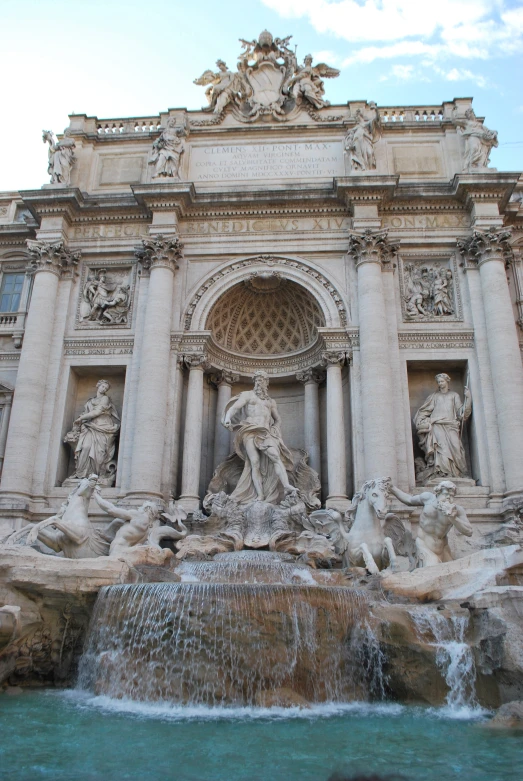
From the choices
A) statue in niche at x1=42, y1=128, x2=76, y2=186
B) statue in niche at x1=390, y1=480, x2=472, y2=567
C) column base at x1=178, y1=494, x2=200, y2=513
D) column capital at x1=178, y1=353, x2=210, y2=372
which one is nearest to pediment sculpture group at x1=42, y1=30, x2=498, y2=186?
statue in niche at x1=42, y1=128, x2=76, y2=186

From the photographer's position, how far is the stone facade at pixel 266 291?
→ 15.6 meters

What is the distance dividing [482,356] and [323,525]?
616cm

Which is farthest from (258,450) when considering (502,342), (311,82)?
(311,82)

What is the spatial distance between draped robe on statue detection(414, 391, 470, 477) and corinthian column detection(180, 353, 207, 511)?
5.56 meters

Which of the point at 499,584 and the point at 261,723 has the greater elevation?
the point at 499,584

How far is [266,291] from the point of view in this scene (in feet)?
59.2

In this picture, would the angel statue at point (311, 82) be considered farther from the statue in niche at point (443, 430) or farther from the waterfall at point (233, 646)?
the waterfall at point (233, 646)

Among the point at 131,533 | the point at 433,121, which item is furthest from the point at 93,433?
the point at 433,121

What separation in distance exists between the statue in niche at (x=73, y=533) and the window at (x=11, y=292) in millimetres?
8612

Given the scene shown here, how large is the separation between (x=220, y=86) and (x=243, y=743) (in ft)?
61.3

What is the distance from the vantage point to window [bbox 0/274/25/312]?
19203 mm

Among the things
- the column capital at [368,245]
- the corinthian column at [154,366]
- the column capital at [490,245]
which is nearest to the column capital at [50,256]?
the corinthian column at [154,366]

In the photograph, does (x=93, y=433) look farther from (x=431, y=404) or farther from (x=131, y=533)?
(x=431, y=404)

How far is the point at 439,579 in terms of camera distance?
9.67 metres
